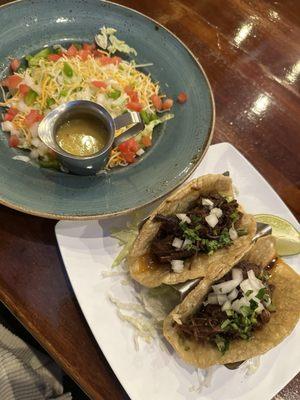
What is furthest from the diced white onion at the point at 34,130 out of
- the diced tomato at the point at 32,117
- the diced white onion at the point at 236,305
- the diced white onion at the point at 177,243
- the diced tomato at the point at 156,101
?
the diced white onion at the point at 236,305

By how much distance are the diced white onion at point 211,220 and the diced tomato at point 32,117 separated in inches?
46.6

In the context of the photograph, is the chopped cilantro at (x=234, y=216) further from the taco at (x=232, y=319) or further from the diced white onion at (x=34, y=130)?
the diced white onion at (x=34, y=130)

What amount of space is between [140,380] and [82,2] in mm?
2465

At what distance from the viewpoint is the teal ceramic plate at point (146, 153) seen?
2279 millimetres

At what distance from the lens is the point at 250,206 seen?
2.63m

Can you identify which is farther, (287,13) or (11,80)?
(287,13)

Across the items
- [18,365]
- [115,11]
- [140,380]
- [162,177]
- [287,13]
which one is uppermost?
[287,13]

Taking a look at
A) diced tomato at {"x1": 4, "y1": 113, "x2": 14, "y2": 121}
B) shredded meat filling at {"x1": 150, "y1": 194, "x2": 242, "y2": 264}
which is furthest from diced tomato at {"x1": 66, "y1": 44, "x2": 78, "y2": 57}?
shredded meat filling at {"x1": 150, "y1": 194, "x2": 242, "y2": 264}

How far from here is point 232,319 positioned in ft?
6.94

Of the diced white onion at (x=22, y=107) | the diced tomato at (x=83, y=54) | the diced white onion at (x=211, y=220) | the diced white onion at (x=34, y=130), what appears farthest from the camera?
the diced tomato at (x=83, y=54)

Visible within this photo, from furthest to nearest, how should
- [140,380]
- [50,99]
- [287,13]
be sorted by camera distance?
[287,13]
[50,99]
[140,380]

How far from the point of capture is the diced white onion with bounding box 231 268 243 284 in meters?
2.22

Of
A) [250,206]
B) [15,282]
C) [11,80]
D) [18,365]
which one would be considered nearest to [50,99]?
[11,80]

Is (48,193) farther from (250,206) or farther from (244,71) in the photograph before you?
(244,71)
